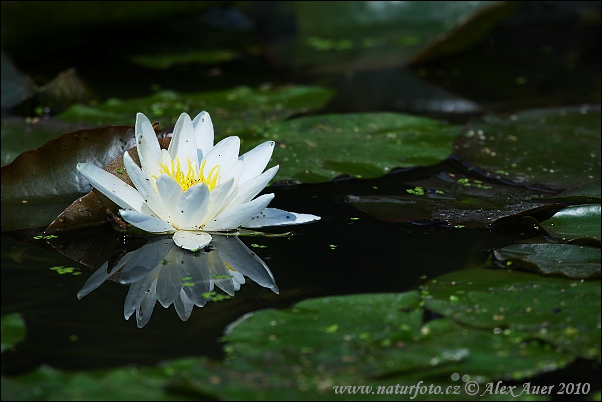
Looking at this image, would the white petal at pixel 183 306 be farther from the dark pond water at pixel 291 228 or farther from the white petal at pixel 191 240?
the white petal at pixel 191 240

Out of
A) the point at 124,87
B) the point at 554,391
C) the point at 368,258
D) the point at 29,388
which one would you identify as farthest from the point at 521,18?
the point at 29,388

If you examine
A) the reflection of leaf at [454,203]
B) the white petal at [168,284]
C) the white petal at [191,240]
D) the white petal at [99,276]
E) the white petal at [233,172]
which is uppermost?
the white petal at [233,172]

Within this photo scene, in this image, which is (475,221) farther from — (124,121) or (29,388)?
(124,121)

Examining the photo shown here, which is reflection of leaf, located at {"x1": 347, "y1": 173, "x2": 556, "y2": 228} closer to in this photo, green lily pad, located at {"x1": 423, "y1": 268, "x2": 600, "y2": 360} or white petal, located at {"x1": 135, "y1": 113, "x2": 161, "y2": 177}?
green lily pad, located at {"x1": 423, "y1": 268, "x2": 600, "y2": 360}

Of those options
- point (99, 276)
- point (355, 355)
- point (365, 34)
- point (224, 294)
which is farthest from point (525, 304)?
point (365, 34)

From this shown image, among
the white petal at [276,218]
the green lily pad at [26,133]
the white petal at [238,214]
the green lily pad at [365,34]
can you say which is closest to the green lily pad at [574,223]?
the white petal at [276,218]

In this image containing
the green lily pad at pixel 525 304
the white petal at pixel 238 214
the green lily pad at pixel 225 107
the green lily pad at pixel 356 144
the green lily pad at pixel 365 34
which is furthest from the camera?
the green lily pad at pixel 365 34

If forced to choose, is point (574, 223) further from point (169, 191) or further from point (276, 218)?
point (169, 191)
